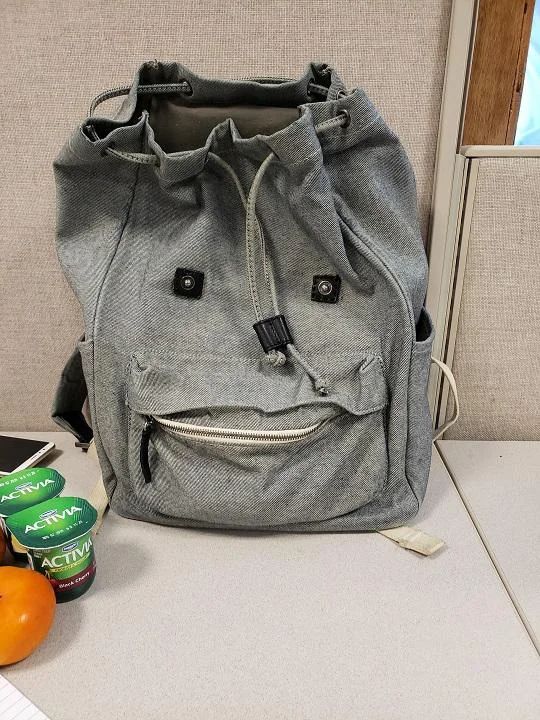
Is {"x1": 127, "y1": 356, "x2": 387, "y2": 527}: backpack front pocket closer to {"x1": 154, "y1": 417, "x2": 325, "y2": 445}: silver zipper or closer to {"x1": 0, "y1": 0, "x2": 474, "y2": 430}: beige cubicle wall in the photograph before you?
{"x1": 154, "y1": 417, "x2": 325, "y2": 445}: silver zipper

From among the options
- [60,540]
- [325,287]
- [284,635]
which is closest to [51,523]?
[60,540]

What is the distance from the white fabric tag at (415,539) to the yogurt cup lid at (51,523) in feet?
1.09

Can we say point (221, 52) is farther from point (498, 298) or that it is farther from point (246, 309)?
point (498, 298)

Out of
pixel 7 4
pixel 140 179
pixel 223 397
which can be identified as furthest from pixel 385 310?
pixel 7 4

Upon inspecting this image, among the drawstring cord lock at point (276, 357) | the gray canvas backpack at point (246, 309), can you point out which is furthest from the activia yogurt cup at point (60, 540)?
the drawstring cord lock at point (276, 357)

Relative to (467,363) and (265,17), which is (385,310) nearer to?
(467,363)

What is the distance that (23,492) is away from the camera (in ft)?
1.99

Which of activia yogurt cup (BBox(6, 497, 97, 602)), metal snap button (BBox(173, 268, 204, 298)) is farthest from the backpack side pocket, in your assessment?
activia yogurt cup (BBox(6, 497, 97, 602))

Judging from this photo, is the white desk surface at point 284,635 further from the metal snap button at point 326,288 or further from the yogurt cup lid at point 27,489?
the metal snap button at point 326,288

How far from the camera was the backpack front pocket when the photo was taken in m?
0.63

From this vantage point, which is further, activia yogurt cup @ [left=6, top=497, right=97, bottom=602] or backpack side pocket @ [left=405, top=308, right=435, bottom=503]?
backpack side pocket @ [left=405, top=308, right=435, bottom=503]

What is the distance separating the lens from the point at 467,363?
2.77ft

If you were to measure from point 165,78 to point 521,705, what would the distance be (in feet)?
2.36

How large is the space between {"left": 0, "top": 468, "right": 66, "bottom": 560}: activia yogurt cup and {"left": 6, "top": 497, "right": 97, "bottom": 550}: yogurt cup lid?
20mm
